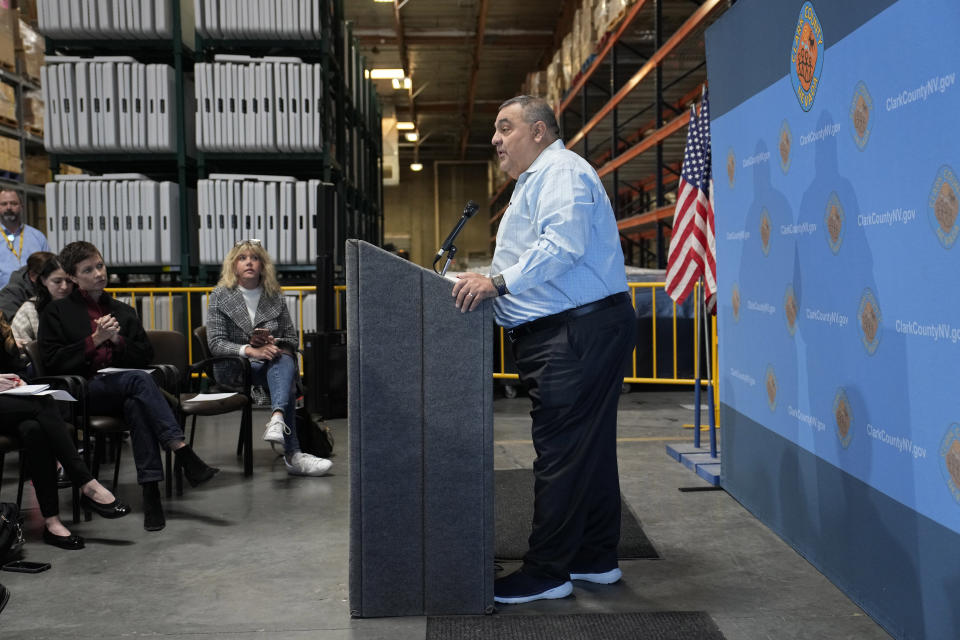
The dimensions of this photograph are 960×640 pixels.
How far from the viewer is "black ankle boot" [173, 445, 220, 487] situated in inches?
179

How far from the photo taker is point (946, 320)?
→ 2.29 meters

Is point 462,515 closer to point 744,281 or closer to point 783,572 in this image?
point 783,572

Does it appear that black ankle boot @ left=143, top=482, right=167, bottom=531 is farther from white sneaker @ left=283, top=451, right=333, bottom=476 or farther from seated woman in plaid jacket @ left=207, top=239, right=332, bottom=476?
white sneaker @ left=283, top=451, right=333, bottom=476

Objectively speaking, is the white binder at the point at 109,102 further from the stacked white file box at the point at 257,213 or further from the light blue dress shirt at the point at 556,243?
the light blue dress shirt at the point at 556,243

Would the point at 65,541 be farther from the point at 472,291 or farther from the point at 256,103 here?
the point at 256,103

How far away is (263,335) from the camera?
16.9 ft

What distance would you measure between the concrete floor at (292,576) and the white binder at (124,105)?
4349mm

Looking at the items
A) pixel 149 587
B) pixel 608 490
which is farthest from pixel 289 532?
pixel 608 490

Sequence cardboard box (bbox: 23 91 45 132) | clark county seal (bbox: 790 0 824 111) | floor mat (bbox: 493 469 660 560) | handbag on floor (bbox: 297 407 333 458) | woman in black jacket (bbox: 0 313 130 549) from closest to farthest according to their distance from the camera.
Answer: clark county seal (bbox: 790 0 824 111)
floor mat (bbox: 493 469 660 560)
woman in black jacket (bbox: 0 313 130 549)
handbag on floor (bbox: 297 407 333 458)
cardboard box (bbox: 23 91 45 132)

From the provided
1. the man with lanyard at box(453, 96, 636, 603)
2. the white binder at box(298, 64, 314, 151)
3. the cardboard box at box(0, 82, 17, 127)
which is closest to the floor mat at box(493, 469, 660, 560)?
the man with lanyard at box(453, 96, 636, 603)

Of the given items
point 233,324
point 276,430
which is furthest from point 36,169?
point 276,430

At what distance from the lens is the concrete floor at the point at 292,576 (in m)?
2.82

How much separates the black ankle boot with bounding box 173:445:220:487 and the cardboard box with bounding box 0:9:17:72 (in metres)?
8.39

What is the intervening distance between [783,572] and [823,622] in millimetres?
502
